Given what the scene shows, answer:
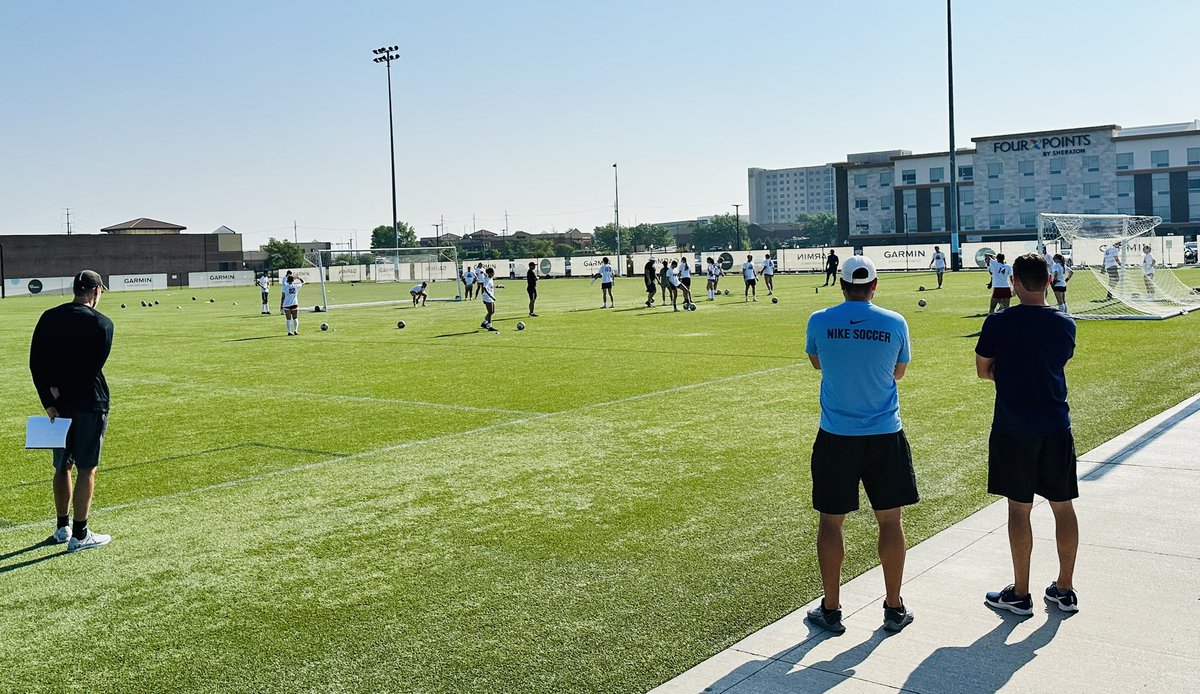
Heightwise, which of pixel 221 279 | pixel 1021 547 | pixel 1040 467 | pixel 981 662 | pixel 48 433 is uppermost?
pixel 221 279

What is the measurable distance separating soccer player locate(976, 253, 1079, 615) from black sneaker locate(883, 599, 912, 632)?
564 mm

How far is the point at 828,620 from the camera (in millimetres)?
5238

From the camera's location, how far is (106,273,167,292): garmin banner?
268 ft

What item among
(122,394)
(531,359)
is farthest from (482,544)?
(531,359)

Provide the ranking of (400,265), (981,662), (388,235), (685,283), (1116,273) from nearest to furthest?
(981,662) < (1116,273) < (685,283) < (400,265) < (388,235)

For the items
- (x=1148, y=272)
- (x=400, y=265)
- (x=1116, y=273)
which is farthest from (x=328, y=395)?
(x=400, y=265)

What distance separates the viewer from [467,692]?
4668mm

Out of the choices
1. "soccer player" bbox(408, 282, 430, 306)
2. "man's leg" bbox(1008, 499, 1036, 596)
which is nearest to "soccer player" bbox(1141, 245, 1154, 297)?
"soccer player" bbox(408, 282, 430, 306)

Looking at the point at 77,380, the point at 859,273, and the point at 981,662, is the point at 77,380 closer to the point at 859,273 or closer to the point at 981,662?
the point at 859,273

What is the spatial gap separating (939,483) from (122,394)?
12891 millimetres

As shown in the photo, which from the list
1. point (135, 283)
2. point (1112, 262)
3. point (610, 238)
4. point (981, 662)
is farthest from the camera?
point (610, 238)

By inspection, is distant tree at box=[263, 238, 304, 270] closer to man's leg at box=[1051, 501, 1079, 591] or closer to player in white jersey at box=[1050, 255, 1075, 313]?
player in white jersey at box=[1050, 255, 1075, 313]

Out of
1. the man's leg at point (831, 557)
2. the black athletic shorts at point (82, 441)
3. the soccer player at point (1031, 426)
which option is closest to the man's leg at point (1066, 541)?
the soccer player at point (1031, 426)

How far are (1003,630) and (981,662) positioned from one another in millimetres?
489
